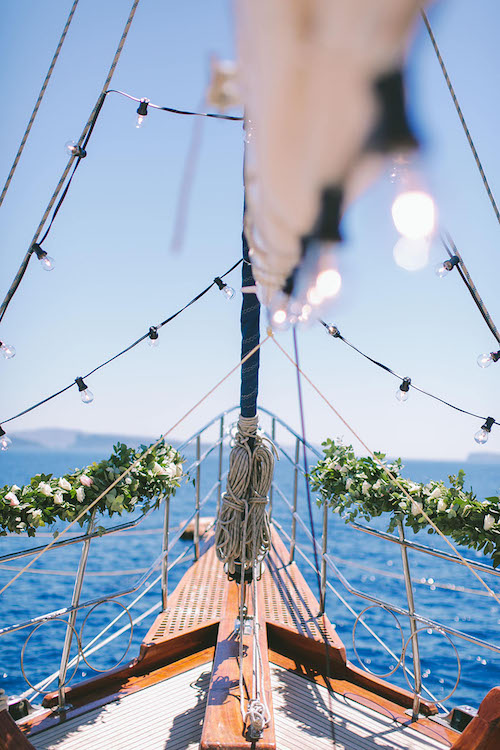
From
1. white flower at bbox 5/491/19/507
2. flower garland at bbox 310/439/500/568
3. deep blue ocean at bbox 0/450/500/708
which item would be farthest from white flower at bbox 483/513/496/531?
white flower at bbox 5/491/19/507

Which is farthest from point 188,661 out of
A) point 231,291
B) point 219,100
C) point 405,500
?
point 219,100

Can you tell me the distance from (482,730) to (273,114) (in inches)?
85.8

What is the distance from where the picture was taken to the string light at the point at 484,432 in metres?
2.64

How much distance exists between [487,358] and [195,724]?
220 centimetres

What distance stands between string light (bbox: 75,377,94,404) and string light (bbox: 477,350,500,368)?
2053 millimetres

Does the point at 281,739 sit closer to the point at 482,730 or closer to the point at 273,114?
the point at 482,730

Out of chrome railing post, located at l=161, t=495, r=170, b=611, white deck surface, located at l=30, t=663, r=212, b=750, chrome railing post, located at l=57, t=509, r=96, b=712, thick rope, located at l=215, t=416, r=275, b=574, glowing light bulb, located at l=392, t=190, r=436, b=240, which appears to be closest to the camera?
glowing light bulb, located at l=392, t=190, r=436, b=240

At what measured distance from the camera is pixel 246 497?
262 centimetres

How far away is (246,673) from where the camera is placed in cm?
225

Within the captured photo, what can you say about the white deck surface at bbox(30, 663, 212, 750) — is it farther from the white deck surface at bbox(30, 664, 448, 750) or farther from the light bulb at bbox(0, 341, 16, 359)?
the light bulb at bbox(0, 341, 16, 359)

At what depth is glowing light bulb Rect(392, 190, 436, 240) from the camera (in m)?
0.68

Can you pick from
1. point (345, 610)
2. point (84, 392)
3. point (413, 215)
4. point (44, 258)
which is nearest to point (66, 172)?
point (44, 258)

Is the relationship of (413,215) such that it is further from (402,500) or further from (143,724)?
(143,724)

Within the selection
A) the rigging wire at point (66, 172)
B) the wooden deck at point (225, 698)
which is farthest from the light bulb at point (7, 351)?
the wooden deck at point (225, 698)
